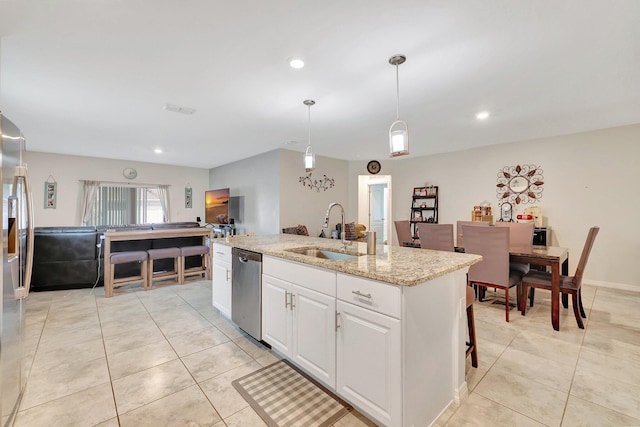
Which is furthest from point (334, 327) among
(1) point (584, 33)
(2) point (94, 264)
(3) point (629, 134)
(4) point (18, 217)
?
(3) point (629, 134)

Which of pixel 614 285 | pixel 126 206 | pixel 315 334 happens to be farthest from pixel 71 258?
pixel 614 285

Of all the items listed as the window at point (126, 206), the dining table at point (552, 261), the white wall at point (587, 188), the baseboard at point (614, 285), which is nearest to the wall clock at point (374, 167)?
the white wall at point (587, 188)

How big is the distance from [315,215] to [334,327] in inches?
184

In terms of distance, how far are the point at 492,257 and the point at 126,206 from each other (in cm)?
845

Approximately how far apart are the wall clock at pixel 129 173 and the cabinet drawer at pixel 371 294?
7.63 m

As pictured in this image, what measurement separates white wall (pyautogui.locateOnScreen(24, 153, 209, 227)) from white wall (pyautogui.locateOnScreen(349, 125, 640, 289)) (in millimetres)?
7449

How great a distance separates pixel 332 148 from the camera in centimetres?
564

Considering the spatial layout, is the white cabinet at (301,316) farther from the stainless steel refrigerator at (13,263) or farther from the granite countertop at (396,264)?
the stainless steel refrigerator at (13,263)

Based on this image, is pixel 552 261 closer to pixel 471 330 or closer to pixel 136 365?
pixel 471 330

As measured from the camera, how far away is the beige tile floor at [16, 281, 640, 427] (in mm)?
1631

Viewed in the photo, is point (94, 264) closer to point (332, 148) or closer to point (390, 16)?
point (332, 148)

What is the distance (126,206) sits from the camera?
24.7 ft

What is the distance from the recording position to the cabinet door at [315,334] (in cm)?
170

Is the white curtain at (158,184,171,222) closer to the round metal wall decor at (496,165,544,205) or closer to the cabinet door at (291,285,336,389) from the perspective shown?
the cabinet door at (291,285,336,389)
